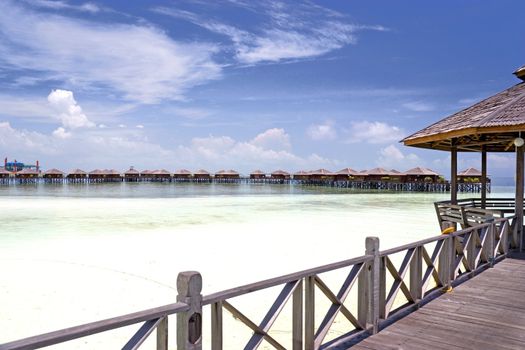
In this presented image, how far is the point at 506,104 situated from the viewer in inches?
299

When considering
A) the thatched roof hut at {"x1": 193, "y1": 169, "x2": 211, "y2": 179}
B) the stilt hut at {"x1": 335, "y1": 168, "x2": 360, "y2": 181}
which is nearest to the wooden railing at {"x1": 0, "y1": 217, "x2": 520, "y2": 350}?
the stilt hut at {"x1": 335, "y1": 168, "x2": 360, "y2": 181}

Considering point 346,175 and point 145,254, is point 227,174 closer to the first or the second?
point 346,175

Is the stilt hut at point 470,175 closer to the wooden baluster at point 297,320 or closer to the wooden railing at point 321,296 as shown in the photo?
the wooden railing at point 321,296

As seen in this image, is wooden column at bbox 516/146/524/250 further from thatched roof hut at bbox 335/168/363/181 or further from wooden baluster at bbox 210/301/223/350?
thatched roof hut at bbox 335/168/363/181

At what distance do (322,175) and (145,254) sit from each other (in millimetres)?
43427

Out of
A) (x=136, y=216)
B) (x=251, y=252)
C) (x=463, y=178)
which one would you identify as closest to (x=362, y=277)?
(x=251, y=252)

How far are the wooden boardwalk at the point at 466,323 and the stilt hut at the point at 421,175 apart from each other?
3795cm

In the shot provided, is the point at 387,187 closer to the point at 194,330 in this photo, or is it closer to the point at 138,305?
the point at 138,305

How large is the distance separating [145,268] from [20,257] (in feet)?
10.8

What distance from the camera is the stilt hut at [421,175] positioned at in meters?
40.9

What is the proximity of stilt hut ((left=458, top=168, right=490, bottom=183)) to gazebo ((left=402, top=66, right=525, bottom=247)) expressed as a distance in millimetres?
31944

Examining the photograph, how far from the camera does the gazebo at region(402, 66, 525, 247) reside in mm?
6867

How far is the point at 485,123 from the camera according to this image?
6.97 m

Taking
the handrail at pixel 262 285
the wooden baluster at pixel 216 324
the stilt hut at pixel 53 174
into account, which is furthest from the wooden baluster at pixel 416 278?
the stilt hut at pixel 53 174
